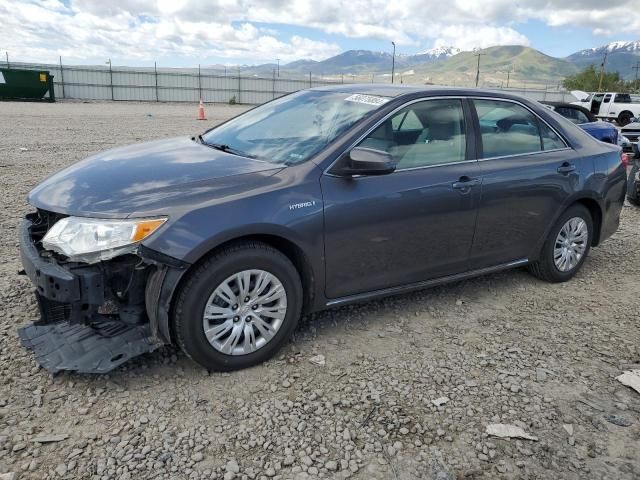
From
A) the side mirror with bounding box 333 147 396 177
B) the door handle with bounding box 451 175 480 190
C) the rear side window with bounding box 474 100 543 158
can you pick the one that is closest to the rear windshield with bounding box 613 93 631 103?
the rear side window with bounding box 474 100 543 158

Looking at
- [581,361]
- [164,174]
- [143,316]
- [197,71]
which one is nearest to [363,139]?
[164,174]

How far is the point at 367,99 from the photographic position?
12.5 feet

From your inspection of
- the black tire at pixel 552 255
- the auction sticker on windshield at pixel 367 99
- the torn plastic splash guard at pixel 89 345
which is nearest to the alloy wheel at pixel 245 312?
the torn plastic splash guard at pixel 89 345

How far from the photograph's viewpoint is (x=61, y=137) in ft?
43.5

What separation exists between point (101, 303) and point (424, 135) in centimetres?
241

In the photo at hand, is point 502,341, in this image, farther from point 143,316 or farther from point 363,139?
point 143,316

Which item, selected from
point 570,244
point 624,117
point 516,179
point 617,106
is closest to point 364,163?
point 516,179

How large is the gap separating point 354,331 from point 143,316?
4.89 feet

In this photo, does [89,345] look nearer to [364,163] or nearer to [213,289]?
[213,289]

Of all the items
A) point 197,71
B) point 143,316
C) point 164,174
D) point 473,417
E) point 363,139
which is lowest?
point 473,417

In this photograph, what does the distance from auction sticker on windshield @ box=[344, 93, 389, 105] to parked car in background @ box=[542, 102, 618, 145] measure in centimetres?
899

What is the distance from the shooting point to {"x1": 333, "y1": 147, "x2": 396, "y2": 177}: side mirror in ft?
10.8

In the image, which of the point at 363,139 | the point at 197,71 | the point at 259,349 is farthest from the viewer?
the point at 197,71

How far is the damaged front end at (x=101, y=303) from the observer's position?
278cm
